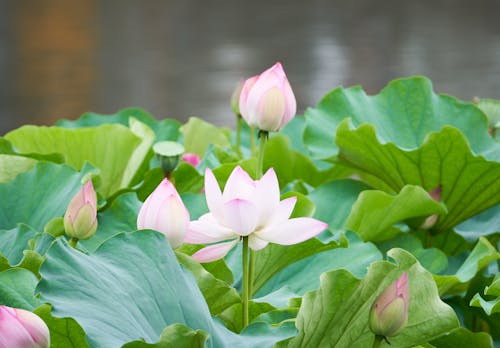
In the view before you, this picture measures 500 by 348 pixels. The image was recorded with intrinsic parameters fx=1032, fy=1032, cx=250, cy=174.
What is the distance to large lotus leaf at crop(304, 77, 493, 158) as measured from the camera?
1.31 m

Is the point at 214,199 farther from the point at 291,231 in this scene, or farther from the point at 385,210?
the point at 385,210

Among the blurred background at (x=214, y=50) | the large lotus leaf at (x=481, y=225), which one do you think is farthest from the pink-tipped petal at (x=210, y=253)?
the blurred background at (x=214, y=50)

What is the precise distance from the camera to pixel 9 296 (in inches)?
29.0

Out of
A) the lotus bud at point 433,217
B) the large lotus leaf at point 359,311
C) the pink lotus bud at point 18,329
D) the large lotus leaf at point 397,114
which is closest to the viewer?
the pink lotus bud at point 18,329

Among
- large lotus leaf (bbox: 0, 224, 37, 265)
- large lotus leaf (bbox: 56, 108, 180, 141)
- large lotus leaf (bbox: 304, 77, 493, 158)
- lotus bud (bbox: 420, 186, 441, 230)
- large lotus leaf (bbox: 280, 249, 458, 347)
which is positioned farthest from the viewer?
large lotus leaf (bbox: 56, 108, 180, 141)

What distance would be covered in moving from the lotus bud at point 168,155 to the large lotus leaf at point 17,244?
0.24m

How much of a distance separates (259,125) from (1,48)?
6.30 meters

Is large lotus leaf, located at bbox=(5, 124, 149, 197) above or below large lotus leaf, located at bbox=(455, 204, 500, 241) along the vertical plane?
above

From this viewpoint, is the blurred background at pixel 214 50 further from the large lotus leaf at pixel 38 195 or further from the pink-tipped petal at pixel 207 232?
the pink-tipped petal at pixel 207 232

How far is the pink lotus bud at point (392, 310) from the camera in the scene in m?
0.65

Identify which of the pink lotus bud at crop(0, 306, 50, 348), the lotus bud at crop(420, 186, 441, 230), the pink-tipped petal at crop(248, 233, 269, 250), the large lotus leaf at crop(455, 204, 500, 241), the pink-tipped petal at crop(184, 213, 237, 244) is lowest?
the large lotus leaf at crop(455, 204, 500, 241)

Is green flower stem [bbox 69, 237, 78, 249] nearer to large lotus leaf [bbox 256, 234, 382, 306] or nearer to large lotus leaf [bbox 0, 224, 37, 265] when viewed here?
large lotus leaf [bbox 0, 224, 37, 265]

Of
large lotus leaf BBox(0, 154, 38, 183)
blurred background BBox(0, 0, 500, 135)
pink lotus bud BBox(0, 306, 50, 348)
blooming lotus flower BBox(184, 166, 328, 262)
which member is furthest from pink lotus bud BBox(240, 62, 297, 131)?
blurred background BBox(0, 0, 500, 135)

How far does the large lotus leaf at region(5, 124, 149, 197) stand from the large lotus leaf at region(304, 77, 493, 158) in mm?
220
